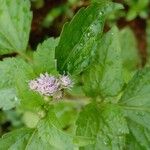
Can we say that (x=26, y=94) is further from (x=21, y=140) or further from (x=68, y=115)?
(x=68, y=115)

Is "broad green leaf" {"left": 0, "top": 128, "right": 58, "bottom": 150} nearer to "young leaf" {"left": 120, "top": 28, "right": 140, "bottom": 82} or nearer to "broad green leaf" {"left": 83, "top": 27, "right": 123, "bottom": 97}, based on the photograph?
"broad green leaf" {"left": 83, "top": 27, "right": 123, "bottom": 97}

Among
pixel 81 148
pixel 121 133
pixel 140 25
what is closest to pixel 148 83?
pixel 121 133

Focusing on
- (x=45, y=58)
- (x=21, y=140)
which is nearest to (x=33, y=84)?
(x=45, y=58)

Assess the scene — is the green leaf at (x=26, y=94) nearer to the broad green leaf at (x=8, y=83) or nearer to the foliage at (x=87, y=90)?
the foliage at (x=87, y=90)

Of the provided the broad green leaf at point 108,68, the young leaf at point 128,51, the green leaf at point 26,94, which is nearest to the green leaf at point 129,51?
the young leaf at point 128,51

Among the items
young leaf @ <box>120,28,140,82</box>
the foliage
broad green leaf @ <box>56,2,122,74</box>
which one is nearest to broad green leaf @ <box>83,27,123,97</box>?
the foliage

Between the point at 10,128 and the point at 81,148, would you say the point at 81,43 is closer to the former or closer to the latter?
the point at 81,148
